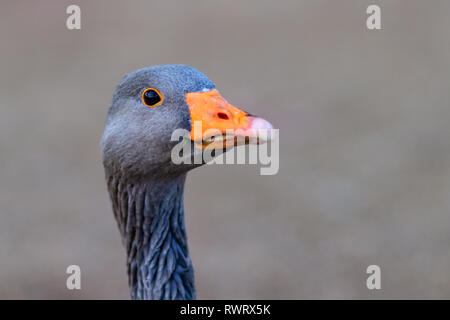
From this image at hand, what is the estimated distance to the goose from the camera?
3008 millimetres

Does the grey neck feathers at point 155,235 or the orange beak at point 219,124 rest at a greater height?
the orange beak at point 219,124

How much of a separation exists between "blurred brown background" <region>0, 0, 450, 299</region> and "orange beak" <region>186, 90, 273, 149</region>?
3.68m

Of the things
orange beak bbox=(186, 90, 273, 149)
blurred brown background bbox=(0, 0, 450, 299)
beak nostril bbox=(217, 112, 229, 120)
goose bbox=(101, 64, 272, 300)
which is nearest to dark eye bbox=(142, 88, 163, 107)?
goose bbox=(101, 64, 272, 300)

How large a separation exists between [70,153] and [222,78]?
11.2 ft

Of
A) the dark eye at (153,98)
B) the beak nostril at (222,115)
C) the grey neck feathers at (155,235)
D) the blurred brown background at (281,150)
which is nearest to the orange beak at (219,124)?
the beak nostril at (222,115)

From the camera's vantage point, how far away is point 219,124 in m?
2.91

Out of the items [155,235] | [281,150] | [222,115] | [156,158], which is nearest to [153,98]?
[156,158]

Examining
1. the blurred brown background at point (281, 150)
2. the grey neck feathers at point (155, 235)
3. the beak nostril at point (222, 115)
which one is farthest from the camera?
the blurred brown background at point (281, 150)

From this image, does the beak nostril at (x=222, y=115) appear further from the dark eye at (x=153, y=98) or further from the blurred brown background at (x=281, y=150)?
the blurred brown background at (x=281, y=150)

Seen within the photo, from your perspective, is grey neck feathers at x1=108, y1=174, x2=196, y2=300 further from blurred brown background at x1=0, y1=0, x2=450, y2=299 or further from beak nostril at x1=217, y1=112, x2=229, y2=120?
blurred brown background at x1=0, y1=0, x2=450, y2=299

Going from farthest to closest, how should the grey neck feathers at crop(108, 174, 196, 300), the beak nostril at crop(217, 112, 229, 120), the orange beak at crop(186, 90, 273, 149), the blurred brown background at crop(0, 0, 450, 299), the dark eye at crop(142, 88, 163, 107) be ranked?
the blurred brown background at crop(0, 0, 450, 299) → the grey neck feathers at crop(108, 174, 196, 300) → the dark eye at crop(142, 88, 163, 107) → the beak nostril at crop(217, 112, 229, 120) → the orange beak at crop(186, 90, 273, 149)

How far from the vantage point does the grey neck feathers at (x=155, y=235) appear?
3.29m
